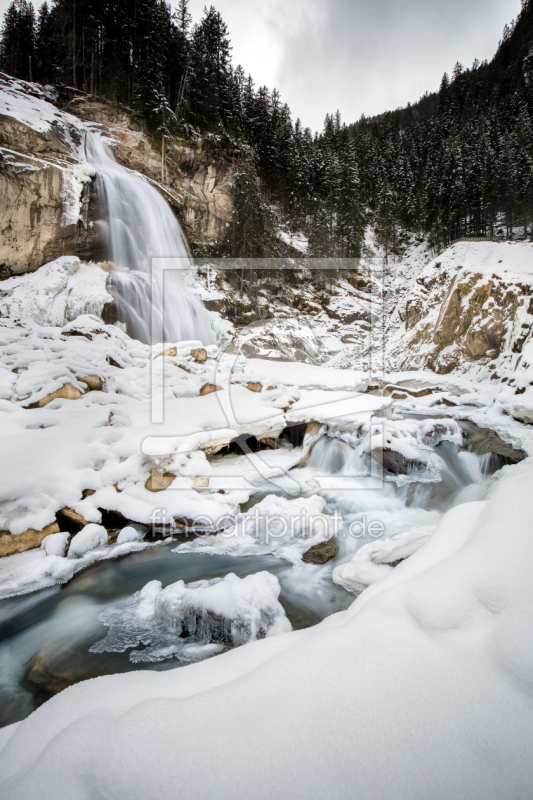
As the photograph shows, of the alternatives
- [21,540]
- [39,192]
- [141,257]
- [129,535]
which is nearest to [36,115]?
[39,192]

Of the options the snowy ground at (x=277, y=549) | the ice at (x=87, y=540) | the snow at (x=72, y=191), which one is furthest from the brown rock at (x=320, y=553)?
the snow at (x=72, y=191)

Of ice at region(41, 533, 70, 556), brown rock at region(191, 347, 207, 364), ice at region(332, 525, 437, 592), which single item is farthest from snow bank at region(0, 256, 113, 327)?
ice at region(332, 525, 437, 592)

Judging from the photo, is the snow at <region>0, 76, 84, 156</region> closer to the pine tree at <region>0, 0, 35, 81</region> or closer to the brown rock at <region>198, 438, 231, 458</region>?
the pine tree at <region>0, 0, 35, 81</region>

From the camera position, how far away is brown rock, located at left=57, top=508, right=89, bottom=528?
13.5ft

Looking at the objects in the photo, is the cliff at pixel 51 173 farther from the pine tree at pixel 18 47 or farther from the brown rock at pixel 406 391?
the brown rock at pixel 406 391

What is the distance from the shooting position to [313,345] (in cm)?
1941

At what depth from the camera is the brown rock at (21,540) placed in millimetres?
3629

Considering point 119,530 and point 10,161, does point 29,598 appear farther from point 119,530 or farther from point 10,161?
point 10,161

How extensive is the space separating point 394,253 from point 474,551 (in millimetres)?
35198

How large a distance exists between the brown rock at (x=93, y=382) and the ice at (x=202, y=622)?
4551 millimetres

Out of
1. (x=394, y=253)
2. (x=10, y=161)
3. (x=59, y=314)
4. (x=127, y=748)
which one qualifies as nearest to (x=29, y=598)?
(x=127, y=748)

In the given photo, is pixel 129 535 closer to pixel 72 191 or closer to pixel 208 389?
pixel 208 389

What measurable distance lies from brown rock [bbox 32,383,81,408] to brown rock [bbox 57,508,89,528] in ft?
7.29

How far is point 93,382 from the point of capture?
6.41 metres
